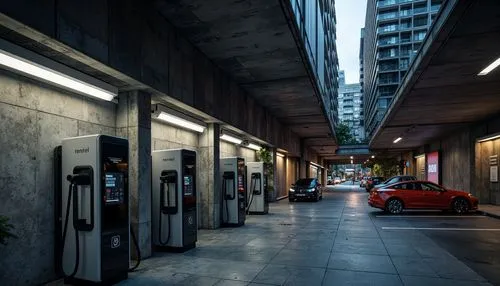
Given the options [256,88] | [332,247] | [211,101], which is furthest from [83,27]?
[256,88]

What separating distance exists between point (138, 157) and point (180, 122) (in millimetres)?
2536

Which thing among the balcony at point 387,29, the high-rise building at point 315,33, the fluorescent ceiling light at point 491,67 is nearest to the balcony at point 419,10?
the balcony at point 387,29

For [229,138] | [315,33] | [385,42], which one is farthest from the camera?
[385,42]

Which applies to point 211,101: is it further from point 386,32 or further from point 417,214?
point 386,32

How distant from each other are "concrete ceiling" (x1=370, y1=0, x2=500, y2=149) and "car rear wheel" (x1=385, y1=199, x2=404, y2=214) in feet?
13.5

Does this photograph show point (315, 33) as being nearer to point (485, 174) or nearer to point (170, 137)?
point (485, 174)

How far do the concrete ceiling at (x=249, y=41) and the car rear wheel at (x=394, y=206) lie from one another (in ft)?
18.5

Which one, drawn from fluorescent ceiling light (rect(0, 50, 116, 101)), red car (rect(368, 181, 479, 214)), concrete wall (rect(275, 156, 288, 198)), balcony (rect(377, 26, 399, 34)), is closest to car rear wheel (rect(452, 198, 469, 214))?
red car (rect(368, 181, 479, 214))

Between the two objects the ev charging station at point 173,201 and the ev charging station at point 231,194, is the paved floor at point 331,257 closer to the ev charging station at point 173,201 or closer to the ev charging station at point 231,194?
the ev charging station at point 173,201

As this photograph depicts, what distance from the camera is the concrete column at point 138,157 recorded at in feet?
22.7

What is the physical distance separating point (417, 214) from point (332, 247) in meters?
8.79

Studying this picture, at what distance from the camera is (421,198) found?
49.5 feet

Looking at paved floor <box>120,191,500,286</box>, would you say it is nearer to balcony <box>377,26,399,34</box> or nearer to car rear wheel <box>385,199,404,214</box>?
car rear wheel <box>385,199,404,214</box>

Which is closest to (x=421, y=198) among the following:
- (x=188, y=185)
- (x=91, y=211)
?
(x=188, y=185)
